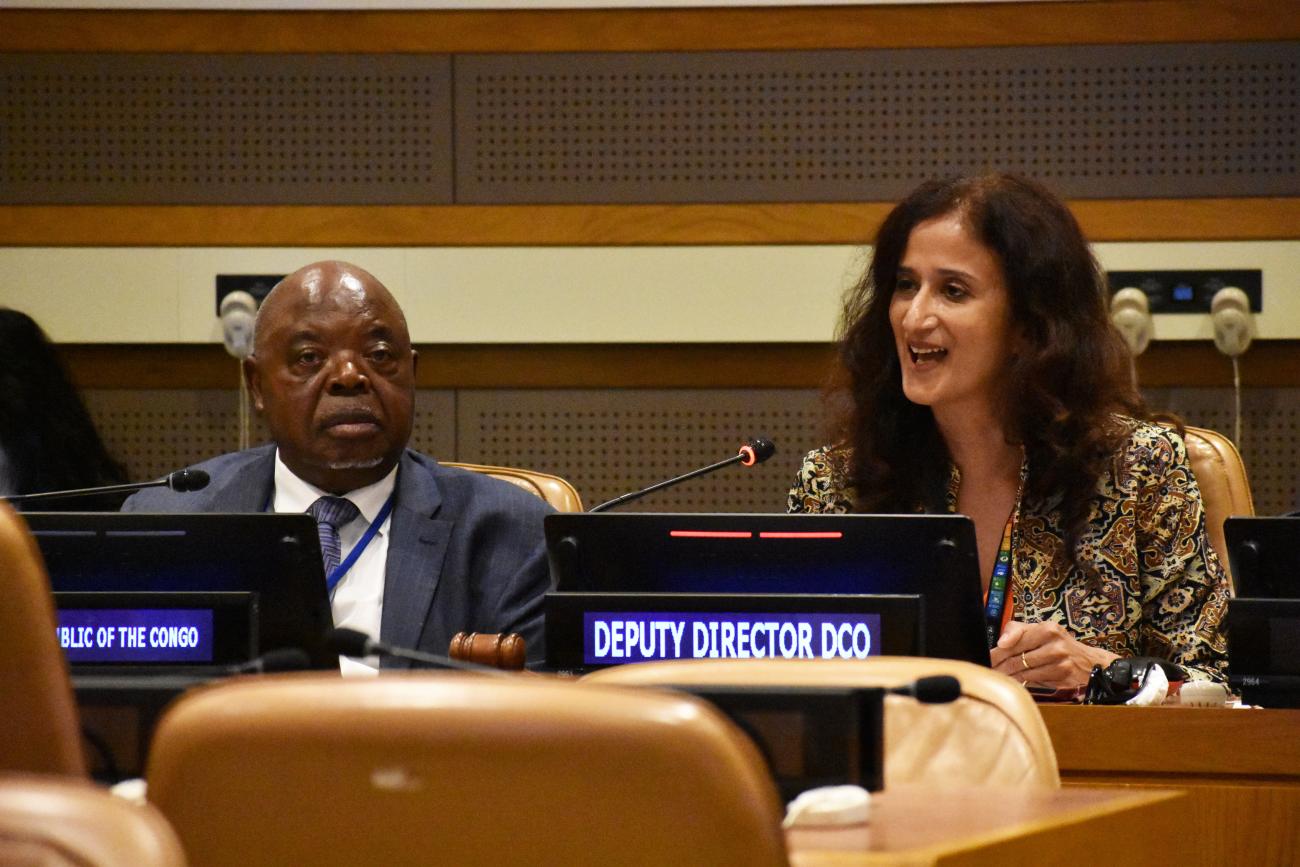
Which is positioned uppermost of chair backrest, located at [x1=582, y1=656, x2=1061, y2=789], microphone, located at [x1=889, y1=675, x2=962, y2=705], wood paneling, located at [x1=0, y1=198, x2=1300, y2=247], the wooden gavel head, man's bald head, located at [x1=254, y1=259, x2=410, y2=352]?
wood paneling, located at [x1=0, y1=198, x2=1300, y2=247]

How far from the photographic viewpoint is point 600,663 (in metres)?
2.24

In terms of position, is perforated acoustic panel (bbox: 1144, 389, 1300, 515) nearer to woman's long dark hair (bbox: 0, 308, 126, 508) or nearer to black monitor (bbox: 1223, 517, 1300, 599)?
black monitor (bbox: 1223, 517, 1300, 599)

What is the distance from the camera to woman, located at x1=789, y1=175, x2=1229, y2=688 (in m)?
3.12

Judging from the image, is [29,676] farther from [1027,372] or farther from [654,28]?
[654,28]

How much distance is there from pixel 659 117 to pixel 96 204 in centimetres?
169

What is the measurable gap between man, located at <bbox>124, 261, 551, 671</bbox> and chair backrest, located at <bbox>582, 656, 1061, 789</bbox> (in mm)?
1312

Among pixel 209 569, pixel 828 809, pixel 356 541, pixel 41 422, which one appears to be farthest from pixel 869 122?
pixel 828 809

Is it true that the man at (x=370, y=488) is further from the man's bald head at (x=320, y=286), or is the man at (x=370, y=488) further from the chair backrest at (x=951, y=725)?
the chair backrest at (x=951, y=725)

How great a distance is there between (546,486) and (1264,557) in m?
Answer: 1.71

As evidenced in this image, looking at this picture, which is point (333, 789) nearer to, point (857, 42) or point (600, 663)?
point (600, 663)

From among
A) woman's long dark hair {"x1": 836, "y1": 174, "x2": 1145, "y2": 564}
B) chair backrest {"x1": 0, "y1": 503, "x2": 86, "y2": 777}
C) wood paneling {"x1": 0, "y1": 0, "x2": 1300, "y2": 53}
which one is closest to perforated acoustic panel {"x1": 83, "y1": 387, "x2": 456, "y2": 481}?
wood paneling {"x1": 0, "y1": 0, "x2": 1300, "y2": 53}

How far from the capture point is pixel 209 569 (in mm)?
2258

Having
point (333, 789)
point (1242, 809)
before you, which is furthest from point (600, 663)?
point (333, 789)

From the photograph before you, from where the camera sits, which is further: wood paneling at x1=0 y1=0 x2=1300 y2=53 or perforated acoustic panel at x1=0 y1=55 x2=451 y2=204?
perforated acoustic panel at x1=0 y1=55 x2=451 y2=204
